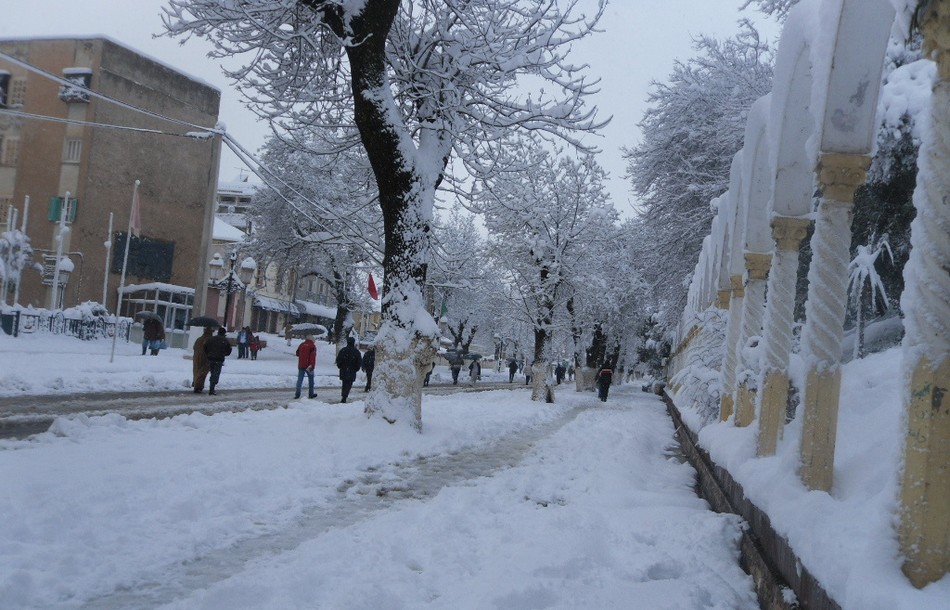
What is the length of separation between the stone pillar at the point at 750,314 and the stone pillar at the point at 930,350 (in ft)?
19.4

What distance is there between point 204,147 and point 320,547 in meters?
39.1

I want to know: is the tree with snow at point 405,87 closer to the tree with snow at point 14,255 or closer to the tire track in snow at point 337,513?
the tire track in snow at point 337,513

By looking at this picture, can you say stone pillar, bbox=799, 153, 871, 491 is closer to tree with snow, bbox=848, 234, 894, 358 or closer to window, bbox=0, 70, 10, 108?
tree with snow, bbox=848, 234, 894, 358

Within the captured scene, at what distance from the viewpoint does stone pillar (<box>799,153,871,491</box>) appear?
A: 591cm

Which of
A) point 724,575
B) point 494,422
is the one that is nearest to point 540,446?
point 494,422

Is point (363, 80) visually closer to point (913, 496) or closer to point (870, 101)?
point (870, 101)

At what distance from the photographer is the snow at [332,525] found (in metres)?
4.46

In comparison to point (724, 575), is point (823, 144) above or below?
above

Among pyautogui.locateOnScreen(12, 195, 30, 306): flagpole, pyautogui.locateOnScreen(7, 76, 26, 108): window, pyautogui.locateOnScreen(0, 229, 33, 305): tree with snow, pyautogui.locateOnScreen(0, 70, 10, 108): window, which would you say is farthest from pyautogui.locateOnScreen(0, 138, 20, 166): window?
pyautogui.locateOnScreen(0, 70, 10, 108): window

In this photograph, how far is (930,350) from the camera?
3.71 meters

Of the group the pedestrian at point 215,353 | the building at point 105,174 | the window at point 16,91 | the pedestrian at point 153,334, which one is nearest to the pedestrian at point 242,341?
the building at point 105,174

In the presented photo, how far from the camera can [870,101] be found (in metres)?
6.04

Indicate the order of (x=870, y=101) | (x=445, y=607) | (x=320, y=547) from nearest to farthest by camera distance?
(x=445, y=607) < (x=320, y=547) < (x=870, y=101)

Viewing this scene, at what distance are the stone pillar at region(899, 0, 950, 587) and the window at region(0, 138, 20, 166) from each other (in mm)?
37820
